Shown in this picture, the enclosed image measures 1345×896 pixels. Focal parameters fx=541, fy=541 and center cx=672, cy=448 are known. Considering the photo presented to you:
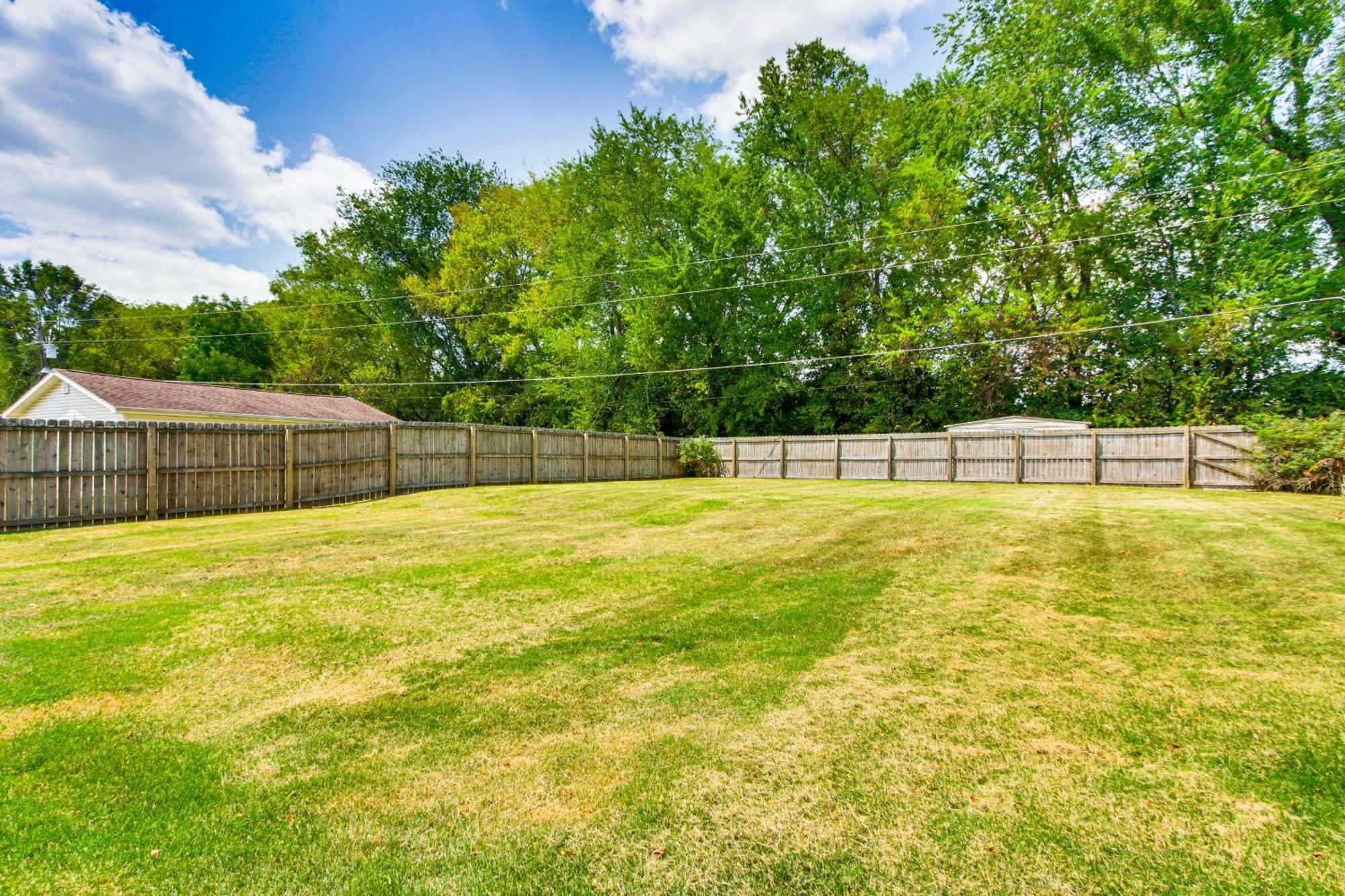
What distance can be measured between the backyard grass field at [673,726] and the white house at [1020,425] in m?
12.8

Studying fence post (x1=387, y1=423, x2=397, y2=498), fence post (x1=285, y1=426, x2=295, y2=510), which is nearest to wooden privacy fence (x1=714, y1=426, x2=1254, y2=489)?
fence post (x1=387, y1=423, x2=397, y2=498)

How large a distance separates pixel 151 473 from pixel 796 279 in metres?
22.0

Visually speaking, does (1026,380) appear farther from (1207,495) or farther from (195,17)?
(195,17)

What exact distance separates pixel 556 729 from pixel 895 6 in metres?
24.0

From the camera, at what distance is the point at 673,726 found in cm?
226

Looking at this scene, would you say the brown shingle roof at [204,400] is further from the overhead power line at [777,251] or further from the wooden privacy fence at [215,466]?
the overhead power line at [777,251]

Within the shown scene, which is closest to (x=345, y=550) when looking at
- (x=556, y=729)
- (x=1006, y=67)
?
(x=556, y=729)

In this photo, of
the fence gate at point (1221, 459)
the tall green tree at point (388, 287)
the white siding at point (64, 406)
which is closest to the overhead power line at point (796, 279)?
the tall green tree at point (388, 287)

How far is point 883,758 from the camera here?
2.02m

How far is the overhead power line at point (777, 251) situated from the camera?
17.2 m

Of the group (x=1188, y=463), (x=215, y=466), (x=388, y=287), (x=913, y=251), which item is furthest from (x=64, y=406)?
(x=1188, y=463)

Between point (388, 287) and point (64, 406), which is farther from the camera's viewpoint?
point (388, 287)

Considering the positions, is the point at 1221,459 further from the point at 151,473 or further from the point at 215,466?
the point at 151,473

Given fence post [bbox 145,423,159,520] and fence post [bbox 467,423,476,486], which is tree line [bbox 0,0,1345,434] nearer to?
fence post [bbox 467,423,476,486]
